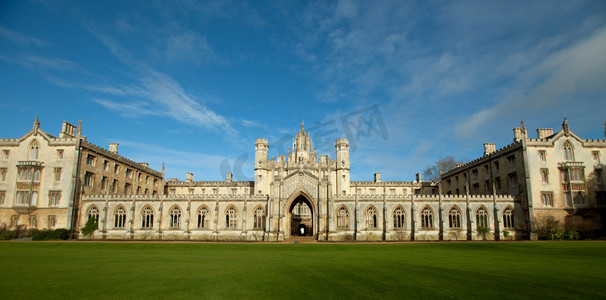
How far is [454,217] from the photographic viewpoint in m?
46.5

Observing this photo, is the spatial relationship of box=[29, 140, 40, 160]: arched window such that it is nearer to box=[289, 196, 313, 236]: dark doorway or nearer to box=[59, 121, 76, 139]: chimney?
box=[59, 121, 76, 139]: chimney

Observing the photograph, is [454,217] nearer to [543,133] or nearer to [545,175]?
[545,175]

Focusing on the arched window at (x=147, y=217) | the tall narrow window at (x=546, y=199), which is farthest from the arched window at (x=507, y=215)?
the arched window at (x=147, y=217)

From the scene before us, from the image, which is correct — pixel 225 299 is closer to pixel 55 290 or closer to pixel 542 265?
pixel 55 290

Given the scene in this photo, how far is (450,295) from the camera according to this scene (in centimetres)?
1102

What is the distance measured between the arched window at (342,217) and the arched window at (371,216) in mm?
2444

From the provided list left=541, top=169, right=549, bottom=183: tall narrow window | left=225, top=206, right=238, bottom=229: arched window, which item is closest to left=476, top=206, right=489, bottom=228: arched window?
left=541, top=169, right=549, bottom=183: tall narrow window

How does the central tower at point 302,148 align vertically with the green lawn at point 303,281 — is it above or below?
above

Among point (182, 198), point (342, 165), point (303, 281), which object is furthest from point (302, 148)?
point (303, 281)

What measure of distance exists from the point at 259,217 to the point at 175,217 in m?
11.2

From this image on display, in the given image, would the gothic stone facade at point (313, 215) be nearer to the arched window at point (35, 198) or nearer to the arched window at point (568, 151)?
the arched window at point (35, 198)

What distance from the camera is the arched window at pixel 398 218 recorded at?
4614cm

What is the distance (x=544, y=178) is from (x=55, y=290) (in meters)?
51.8

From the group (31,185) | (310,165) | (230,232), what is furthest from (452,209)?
(31,185)
